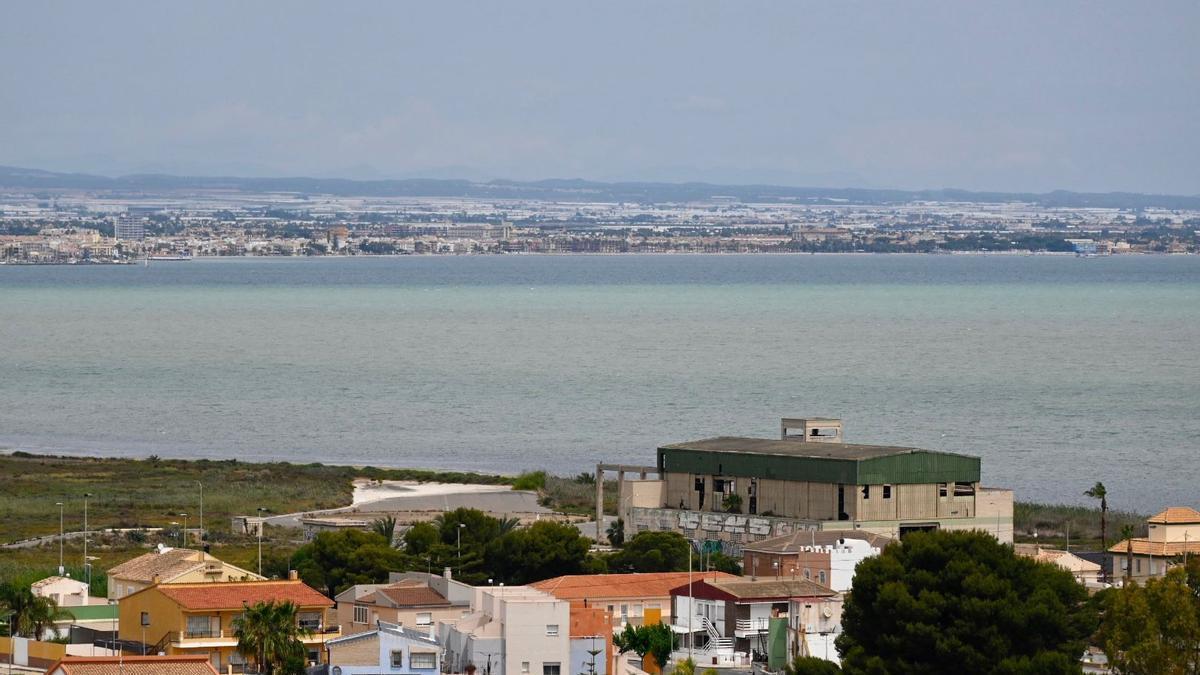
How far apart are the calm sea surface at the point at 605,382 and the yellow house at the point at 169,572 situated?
1149 inches

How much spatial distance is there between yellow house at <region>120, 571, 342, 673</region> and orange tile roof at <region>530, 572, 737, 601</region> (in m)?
3.29

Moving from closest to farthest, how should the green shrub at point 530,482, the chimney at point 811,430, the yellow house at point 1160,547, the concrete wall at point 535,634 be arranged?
the concrete wall at point 535,634, the yellow house at point 1160,547, the chimney at point 811,430, the green shrub at point 530,482

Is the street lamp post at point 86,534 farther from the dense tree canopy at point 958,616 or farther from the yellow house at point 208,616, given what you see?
the dense tree canopy at point 958,616

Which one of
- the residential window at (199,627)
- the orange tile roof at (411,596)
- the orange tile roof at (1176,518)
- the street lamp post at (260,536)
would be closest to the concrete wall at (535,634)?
the orange tile roof at (411,596)

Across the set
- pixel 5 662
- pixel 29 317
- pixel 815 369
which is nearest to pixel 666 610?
pixel 5 662

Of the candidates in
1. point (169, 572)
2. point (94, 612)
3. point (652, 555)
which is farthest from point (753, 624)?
point (94, 612)

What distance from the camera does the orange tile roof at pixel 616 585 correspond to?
32344mm

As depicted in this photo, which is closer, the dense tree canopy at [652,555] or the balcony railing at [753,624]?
the balcony railing at [753,624]

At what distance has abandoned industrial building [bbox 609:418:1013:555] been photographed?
41.6 meters

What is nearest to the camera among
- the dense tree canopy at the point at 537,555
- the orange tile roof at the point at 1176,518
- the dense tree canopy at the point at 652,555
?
the dense tree canopy at the point at 537,555

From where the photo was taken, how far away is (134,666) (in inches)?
973

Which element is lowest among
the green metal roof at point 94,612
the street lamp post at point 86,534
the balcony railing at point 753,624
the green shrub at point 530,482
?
the green shrub at point 530,482

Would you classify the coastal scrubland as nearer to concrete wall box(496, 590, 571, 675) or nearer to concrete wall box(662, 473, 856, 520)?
concrete wall box(662, 473, 856, 520)

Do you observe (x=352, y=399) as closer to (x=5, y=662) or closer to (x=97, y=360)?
(x=97, y=360)
